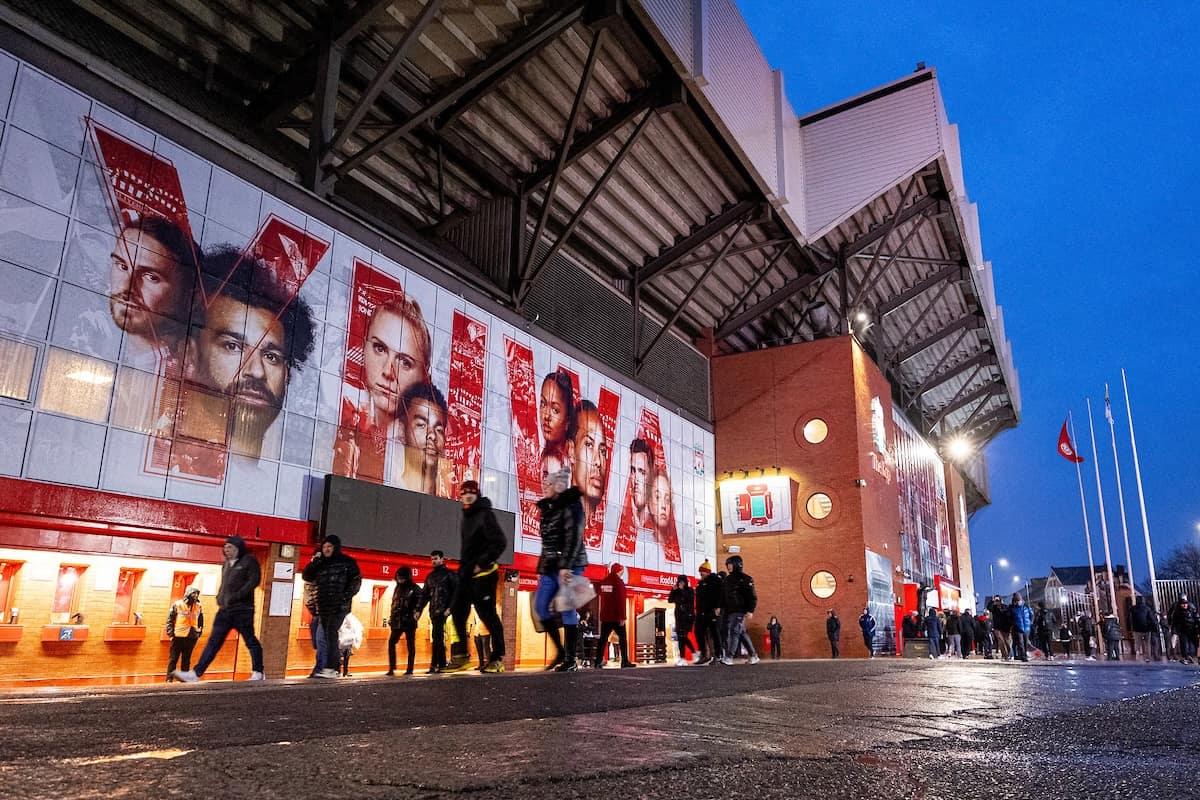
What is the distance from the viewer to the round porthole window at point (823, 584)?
2925 cm

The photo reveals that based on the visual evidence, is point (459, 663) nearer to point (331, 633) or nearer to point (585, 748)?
point (331, 633)

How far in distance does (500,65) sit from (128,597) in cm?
1244

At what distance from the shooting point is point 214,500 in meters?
13.8

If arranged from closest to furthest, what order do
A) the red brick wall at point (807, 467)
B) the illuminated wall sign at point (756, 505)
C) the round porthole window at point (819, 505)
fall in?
the red brick wall at point (807, 467), the round porthole window at point (819, 505), the illuminated wall sign at point (756, 505)

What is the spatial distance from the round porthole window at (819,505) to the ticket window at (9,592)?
24.2 meters

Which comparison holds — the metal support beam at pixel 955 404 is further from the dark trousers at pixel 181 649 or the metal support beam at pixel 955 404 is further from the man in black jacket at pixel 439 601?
the dark trousers at pixel 181 649

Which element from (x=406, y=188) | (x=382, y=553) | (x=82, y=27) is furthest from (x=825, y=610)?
(x=82, y=27)

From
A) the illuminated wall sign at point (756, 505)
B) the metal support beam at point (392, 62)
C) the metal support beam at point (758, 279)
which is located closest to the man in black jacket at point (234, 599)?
the metal support beam at point (392, 62)

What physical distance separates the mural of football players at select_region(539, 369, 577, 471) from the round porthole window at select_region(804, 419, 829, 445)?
11.3 m

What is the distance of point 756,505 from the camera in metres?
31.3

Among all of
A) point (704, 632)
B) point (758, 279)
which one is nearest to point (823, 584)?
point (758, 279)

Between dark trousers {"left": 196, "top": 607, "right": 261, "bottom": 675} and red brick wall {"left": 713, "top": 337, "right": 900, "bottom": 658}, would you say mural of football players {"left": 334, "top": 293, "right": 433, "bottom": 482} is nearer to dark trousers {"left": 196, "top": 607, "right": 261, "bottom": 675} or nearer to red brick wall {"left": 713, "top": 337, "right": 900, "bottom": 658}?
dark trousers {"left": 196, "top": 607, "right": 261, "bottom": 675}

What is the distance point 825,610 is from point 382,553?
17553 millimetres

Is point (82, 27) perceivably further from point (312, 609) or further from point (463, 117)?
point (312, 609)
